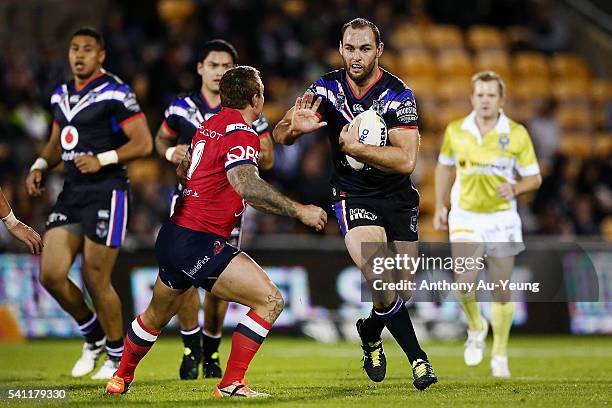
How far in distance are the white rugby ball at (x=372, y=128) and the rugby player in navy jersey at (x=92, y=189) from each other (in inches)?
104

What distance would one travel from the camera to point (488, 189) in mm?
11570

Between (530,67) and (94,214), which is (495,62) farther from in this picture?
(94,214)

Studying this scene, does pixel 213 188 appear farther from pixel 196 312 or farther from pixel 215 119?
pixel 196 312

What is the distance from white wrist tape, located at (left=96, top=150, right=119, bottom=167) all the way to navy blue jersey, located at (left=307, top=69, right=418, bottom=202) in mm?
2288

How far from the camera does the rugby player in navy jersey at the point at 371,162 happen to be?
29.1 feet

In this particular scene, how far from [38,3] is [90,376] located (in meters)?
11.7

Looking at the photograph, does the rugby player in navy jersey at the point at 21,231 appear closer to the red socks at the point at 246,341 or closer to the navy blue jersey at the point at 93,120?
the red socks at the point at 246,341

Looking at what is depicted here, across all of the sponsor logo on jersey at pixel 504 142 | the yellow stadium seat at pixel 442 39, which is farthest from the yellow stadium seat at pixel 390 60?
the sponsor logo on jersey at pixel 504 142

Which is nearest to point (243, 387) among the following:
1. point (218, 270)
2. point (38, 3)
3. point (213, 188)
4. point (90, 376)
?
point (218, 270)

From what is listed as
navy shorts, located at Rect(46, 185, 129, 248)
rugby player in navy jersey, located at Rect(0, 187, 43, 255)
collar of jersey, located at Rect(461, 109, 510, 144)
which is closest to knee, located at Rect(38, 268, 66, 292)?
navy shorts, located at Rect(46, 185, 129, 248)

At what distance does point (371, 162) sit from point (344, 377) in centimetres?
275

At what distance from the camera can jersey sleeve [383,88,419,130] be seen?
912cm

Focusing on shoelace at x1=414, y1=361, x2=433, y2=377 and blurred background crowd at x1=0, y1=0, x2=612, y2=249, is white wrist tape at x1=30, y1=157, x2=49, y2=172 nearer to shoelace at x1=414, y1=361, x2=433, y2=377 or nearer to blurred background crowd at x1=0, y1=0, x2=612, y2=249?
shoelace at x1=414, y1=361, x2=433, y2=377

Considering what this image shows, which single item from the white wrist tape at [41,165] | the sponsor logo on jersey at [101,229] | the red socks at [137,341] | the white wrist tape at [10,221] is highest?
the white wrist tape at [41,165]
